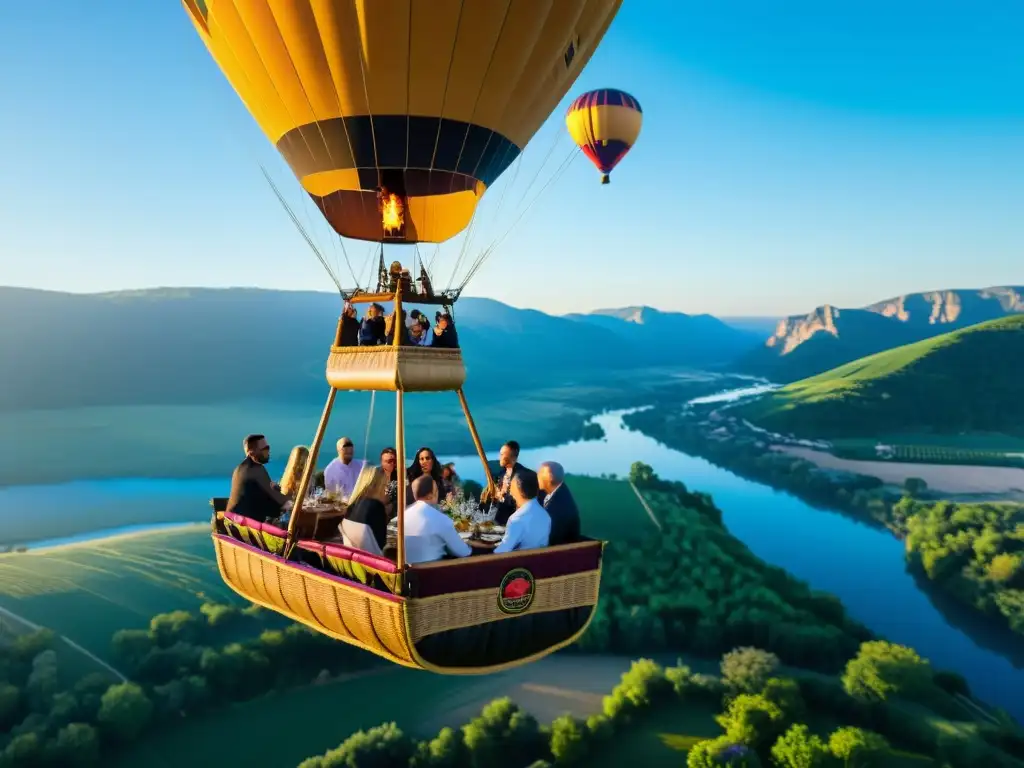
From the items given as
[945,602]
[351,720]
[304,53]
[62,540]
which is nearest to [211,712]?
[351,720]

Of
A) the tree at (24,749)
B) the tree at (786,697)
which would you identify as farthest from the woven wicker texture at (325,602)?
the tree at (24,749)

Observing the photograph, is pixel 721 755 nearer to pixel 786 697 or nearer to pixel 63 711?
pixel 786 697

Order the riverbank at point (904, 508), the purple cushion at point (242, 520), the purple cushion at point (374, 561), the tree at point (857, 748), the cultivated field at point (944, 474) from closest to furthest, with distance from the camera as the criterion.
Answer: the purple cushion at point (374, 561), the purple cushion at point (242, 520), the tree at point (857, 748), the riverbank at point (904, 508), the cultivated field at point (944, 474)

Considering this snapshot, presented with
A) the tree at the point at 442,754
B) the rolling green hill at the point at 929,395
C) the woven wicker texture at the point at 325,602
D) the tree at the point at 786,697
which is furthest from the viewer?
the rolling green hill at the point at 929,395

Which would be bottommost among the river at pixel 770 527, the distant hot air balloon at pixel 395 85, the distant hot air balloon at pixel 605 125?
the river at pixel 770 527

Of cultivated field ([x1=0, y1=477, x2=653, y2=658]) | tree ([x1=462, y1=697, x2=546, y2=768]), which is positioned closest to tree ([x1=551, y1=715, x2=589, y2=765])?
tree ([x1=462, y1=697, x2=546, y2=768])

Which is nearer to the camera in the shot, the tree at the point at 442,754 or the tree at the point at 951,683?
the tree at the point at 442,754

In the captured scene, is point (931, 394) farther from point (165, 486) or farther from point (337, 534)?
point (337, 534)

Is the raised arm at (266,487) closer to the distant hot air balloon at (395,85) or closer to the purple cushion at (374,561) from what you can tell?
the purple cushion at (374,561)
